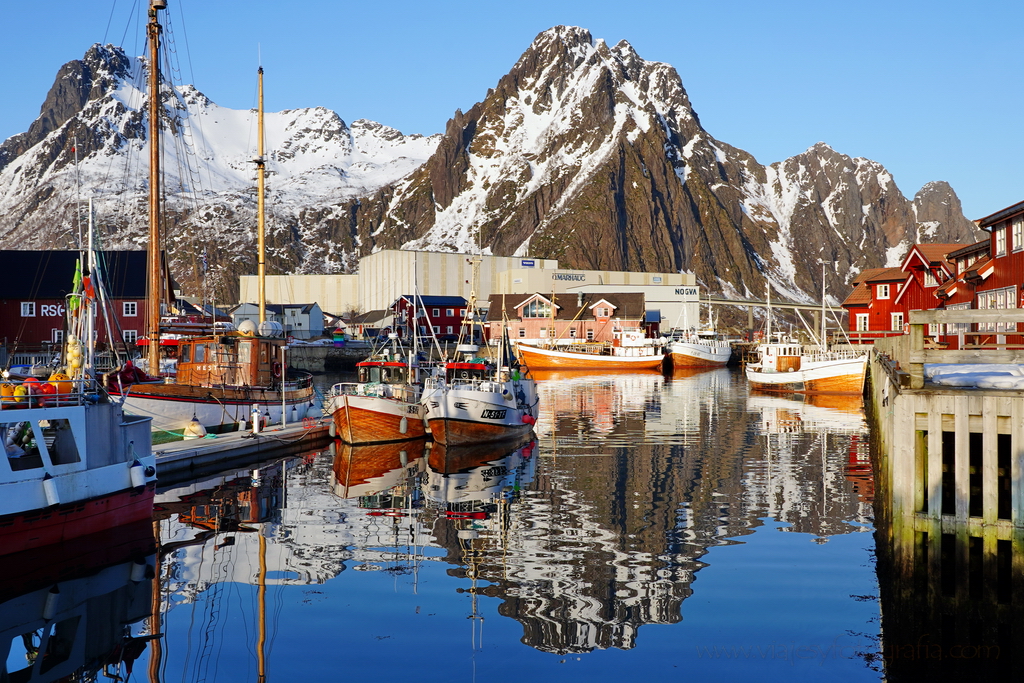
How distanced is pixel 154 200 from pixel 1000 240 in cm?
3806

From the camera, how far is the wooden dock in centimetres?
2841

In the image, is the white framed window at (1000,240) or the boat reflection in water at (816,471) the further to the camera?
the white framed window at (1000,240)

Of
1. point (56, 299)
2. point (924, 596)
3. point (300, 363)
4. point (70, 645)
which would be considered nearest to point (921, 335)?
point (924, 596)

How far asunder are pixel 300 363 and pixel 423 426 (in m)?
73.6

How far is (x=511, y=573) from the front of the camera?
18.0 meters

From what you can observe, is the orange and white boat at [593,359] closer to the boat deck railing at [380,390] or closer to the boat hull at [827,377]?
the boat hull at [827,377]

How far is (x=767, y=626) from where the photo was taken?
14.8m

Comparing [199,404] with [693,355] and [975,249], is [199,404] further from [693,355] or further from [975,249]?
[693,355]

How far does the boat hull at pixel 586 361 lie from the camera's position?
102m

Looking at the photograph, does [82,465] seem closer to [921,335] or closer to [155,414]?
[155,414]

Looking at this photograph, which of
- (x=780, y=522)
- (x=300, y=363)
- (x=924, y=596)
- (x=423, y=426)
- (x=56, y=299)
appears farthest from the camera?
(x=300, y=363)

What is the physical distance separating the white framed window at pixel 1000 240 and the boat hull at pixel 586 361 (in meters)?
65.3

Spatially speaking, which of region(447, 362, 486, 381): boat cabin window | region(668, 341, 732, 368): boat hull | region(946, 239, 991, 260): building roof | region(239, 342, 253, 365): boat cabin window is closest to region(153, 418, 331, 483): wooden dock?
region(239, 342, 253, 365): boat cabin window

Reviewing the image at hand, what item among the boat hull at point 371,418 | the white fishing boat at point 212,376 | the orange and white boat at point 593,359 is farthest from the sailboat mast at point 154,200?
the orange and white boat at point 593,359
